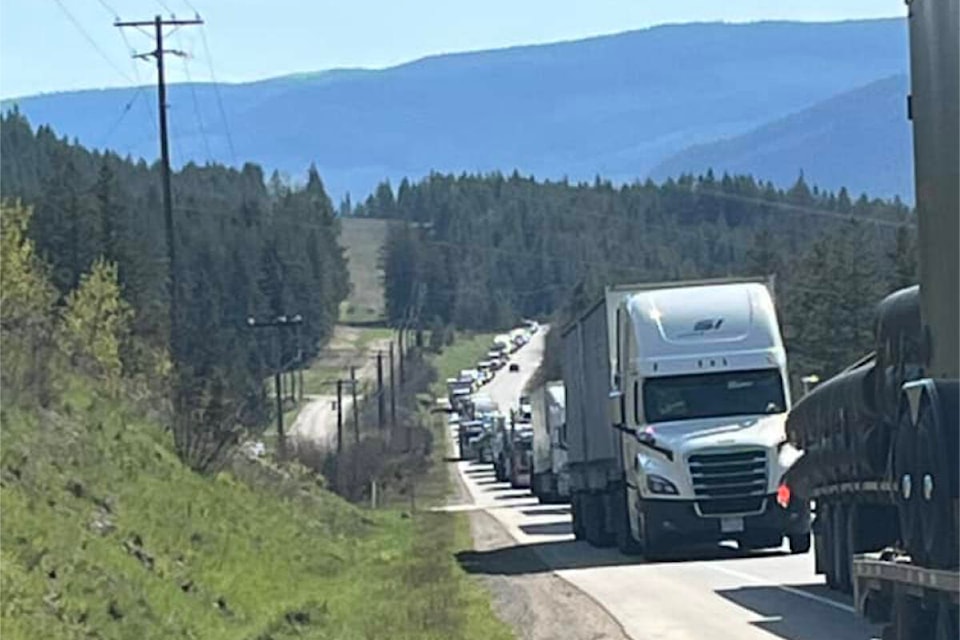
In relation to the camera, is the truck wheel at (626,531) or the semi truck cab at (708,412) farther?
the truck wheel at (626,531)

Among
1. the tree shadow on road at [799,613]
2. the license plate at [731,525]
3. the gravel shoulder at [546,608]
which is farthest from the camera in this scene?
the license plate at [731,525]

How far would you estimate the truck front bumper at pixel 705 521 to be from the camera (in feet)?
92.1

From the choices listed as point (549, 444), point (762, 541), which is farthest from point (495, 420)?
point (762, 541)

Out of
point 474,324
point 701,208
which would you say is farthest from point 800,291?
point 474,324

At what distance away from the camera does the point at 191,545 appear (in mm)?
23422

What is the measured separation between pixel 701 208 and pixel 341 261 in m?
34.3

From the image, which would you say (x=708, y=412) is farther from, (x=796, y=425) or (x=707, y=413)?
(x=796, y=425)

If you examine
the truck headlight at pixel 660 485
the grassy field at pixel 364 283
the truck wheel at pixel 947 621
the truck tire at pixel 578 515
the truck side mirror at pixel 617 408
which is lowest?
the truck tire at pixel 578 515

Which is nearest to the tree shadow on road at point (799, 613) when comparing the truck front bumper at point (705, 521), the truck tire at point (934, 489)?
the truck front bumper at point (705, 521)

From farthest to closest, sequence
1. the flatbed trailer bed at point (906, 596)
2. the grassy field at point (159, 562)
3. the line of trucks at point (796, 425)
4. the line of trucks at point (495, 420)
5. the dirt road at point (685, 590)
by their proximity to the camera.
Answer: the line of trucks at point (495, 420)
the dirt road at point (685, 590)
the grassy field at point (159, 562)
the line of trucks at point (796, 425)
the flatbed trailer bed at point (906, 596)

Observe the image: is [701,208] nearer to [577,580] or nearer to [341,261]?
[341,261]

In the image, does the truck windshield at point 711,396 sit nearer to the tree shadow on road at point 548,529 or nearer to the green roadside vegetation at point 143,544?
the green roadside vegetation at point 143,544

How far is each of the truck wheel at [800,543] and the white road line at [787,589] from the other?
6.06ft

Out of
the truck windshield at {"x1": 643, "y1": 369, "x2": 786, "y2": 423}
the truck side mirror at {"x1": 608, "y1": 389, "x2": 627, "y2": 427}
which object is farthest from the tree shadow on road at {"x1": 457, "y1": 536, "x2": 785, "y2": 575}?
the truck windshield at {"x1": 643, "y1": 369, "x2": 786, "y2": 423}
